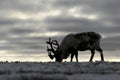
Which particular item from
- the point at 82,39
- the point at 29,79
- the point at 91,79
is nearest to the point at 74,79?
the point at 91,79

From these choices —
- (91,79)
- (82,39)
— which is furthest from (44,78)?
(82,39)

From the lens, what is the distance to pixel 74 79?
1447 cm

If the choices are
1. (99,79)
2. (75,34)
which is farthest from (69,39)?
(99,79)

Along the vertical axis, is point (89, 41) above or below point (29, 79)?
above

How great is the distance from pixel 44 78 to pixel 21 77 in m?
0.80

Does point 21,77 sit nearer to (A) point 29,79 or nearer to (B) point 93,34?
(A) point 29,79

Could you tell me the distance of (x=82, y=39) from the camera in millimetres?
31016

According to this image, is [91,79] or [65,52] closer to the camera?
[91,79]

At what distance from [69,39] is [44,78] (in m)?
17.7

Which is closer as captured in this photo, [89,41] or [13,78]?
[13,78]

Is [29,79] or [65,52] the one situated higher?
[65,52]

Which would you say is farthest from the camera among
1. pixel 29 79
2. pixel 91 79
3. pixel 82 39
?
pixel 82 39

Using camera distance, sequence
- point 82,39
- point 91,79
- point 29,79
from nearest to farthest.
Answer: point 29,79
point 91,79
point 82,39

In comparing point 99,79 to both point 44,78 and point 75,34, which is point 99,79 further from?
point 75,34
